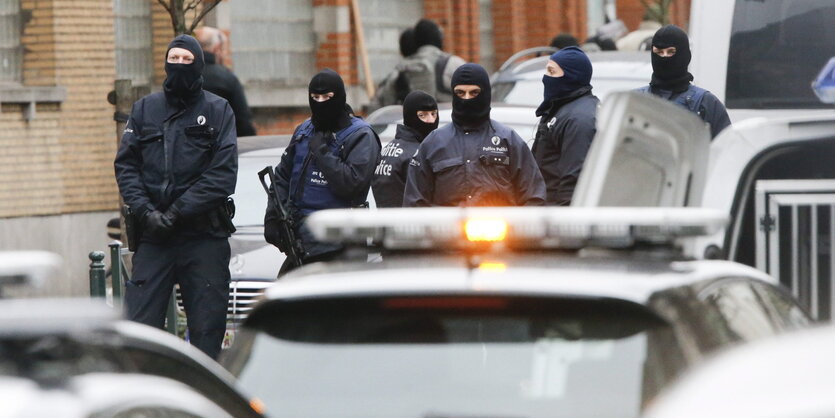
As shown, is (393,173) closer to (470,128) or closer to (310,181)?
(310,181)

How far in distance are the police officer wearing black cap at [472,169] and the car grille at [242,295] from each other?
1914 millimetres

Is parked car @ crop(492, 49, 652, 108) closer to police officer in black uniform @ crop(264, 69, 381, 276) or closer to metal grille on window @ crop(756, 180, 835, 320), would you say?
police officer in black uniform @ crop(264, 69, 381, 276)

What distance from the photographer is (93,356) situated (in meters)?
2.99

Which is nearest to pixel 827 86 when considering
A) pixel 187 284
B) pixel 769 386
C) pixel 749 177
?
pixel 749 177

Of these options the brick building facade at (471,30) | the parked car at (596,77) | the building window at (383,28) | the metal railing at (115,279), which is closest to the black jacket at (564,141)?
the metal railing at (115,279)

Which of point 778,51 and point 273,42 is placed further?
point 273,42

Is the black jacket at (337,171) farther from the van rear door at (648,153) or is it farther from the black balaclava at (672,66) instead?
the van rear door at (648,153)

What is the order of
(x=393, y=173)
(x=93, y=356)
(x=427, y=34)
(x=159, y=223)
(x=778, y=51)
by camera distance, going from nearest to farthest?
(x=93, y=356) < (x=159, y=223) < (x=393, y=173) < (x=778, y=51) < (x=427, y=34)

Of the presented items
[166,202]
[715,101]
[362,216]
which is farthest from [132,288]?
[362,216]

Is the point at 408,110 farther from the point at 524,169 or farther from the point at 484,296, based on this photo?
the point at 484,296

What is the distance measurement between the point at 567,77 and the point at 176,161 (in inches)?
77.8

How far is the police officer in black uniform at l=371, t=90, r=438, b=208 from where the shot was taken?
8.95 metres

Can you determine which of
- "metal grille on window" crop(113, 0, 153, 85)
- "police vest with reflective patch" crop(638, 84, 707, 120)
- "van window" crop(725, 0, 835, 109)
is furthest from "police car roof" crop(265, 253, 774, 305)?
"metal grille on window" crop(113, 0, 153, 85)

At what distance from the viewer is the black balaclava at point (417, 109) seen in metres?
9.15
